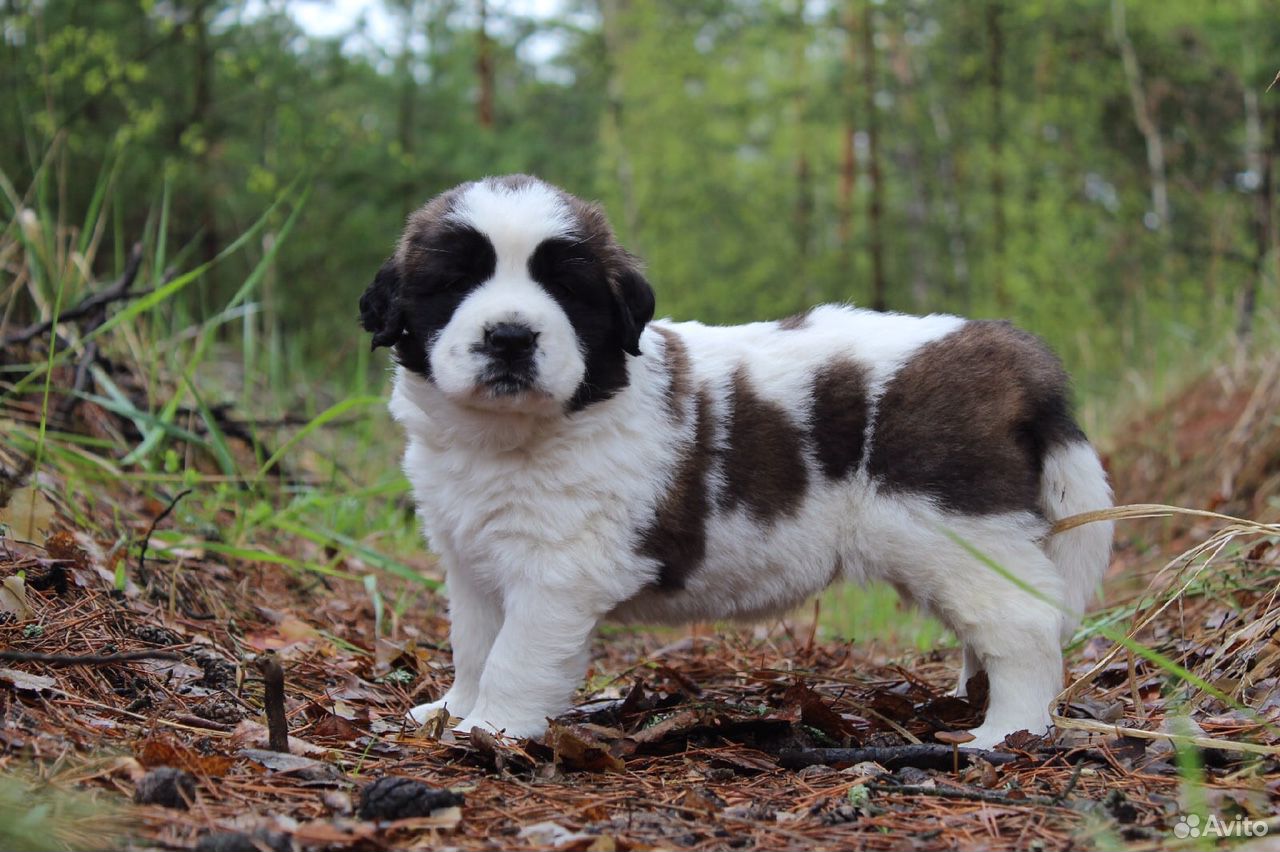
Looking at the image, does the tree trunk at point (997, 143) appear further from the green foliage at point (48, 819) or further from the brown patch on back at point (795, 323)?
the green foliage at point (48, 819)

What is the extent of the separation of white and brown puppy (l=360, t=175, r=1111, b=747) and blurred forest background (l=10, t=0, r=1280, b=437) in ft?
13.1

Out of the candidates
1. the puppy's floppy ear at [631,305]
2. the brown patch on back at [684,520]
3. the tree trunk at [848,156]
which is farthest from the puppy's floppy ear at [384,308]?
the tree trunk at [848,156]

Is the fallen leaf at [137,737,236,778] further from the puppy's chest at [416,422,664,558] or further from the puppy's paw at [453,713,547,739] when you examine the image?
the puppy's chest at [416,422,664,558]

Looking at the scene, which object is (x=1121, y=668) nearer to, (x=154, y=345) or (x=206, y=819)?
(x=206, y=819)

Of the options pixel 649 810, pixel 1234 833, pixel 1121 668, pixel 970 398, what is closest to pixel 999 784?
pixel 1234 833

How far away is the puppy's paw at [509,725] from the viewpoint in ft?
11.2

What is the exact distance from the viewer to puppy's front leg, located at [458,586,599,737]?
343 cm

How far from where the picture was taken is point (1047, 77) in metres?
12.5

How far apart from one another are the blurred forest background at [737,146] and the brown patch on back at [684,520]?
432 centimetres

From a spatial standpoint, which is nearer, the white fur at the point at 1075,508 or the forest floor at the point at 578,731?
the forest floor at the point at 578,731

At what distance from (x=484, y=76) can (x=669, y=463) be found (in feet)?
38.2

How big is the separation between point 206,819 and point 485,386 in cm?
138

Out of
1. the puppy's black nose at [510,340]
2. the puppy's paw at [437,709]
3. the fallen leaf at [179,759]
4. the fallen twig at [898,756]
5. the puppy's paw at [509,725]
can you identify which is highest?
the puppy's black nose at [510,340]

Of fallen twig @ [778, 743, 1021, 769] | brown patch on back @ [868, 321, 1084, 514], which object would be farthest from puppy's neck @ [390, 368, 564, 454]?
fallen twig @ [778, 743, 1021, 769]
